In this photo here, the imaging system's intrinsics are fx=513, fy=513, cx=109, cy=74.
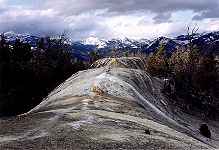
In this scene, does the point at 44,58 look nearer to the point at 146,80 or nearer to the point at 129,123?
the point at 146,80

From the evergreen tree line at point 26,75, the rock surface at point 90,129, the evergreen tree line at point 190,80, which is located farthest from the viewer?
the evergreen tree line at point 190,80

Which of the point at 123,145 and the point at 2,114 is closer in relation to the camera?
the point at 123,145

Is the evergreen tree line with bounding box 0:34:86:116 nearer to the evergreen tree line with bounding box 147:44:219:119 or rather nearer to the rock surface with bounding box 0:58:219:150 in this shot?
the evergreen tree line with bounding box 147:44:219:119

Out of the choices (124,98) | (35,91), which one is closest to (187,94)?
(35,91)

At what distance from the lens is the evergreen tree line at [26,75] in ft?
204

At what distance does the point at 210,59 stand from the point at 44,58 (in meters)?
26.4

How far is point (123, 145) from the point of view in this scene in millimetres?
19750

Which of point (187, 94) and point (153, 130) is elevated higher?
point (153, 130)

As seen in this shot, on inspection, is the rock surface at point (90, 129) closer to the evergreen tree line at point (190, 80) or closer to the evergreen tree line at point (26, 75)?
the evergreen tree line at point (26, 75)

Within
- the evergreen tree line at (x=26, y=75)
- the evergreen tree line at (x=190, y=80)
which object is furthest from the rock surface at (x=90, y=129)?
the evergreen tree line at (x=190, y=80)

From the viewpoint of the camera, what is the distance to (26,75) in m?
66.3

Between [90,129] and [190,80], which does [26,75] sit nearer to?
[190,80]

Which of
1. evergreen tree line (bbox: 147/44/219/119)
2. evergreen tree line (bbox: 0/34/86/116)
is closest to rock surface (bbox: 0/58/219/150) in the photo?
evergreen tree line (bbox: 0/34/86/116)

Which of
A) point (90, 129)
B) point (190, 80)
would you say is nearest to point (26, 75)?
point (190, 80)
